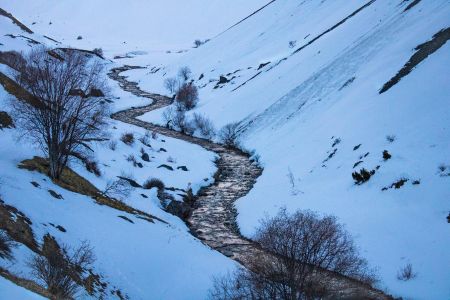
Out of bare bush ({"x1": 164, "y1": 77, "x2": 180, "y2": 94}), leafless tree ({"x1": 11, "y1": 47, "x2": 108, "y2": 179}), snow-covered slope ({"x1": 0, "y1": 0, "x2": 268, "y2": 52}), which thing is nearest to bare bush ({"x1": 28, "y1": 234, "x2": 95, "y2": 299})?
leafless tree ({"x1": 11, "y1": 47, "x2": 108, "y2": 179})

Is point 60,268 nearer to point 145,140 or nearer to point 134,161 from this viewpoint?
point 134,161

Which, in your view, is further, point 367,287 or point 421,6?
point 421,6

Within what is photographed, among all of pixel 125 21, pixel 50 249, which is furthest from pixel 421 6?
pixel 125 21

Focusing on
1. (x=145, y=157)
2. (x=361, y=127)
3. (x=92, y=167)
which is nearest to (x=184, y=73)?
(x=145, y=157)

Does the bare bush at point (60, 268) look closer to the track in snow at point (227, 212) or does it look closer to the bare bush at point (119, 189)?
the track in snow at point (227, 212)

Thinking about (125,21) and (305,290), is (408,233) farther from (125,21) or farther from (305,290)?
(125,21)

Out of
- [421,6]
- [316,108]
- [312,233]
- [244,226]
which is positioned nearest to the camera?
[312,233]

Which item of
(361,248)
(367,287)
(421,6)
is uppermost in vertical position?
(421,6)
